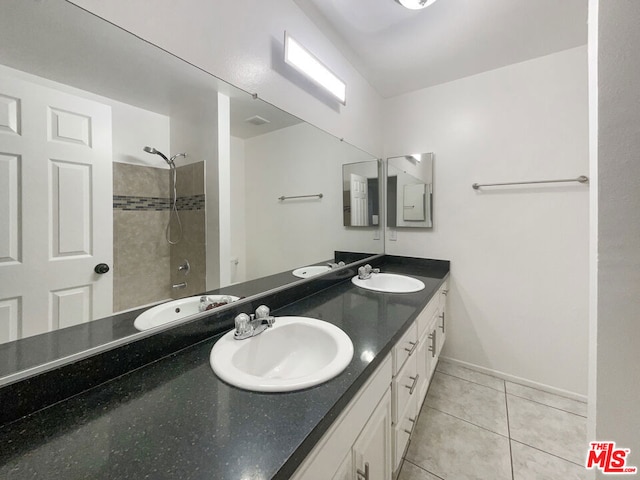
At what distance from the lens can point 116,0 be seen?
717 mm

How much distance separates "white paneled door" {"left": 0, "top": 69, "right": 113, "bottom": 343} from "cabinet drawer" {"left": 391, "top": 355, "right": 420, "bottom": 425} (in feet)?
3.42

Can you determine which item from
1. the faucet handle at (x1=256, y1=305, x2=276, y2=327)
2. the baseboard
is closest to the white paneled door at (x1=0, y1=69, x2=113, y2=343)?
the faucet handle at (x1=256, y1=305, x2=276, y2=327)

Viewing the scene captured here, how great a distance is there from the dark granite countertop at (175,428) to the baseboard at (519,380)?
1.78 m

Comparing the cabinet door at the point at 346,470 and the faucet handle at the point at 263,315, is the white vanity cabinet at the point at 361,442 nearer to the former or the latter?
the cabinet door at the point at 346,470

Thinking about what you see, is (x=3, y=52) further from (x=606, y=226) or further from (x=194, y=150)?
(x=606, y=226)

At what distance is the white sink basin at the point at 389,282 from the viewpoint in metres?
1.65

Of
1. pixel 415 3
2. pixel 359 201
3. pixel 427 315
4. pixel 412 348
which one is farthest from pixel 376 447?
pixel 415 3

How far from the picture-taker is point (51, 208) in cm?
62

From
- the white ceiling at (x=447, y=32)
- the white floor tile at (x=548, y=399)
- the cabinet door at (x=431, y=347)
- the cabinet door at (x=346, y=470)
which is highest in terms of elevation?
the white ceiling at (x=447, y=32)

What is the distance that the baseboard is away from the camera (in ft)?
5.58

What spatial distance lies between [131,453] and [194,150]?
838 millimetres

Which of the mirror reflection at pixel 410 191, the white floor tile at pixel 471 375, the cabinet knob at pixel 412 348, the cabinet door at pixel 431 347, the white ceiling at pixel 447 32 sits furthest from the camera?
the mirror reflection at pixel 410 191

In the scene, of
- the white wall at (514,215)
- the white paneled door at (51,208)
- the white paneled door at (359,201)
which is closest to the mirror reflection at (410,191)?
the white wall at (514,215)

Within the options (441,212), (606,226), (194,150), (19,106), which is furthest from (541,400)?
(19,106)
